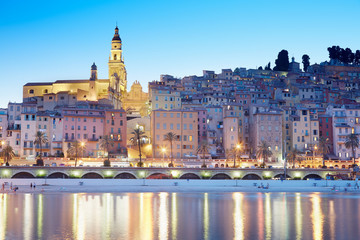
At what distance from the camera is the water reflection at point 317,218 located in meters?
38.3

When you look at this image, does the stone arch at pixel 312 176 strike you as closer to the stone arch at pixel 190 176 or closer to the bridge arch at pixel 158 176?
the stone arch at pixel 190 176

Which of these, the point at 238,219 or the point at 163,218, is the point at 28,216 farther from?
the point at 238,219

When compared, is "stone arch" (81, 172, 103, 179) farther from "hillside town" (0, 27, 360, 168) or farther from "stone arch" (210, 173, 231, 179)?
"stone arch" (210, 173, 231, 179)

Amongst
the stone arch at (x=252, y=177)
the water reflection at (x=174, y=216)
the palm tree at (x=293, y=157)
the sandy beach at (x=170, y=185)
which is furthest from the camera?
the palm tree at (x=293, y=157)

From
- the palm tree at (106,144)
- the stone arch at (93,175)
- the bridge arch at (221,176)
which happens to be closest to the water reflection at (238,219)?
the bridge arch at (221,176)

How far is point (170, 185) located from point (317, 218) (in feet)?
108

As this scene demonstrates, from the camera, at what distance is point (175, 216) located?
4712 centimetres

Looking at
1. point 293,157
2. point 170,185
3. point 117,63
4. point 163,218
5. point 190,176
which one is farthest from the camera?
point 117,63

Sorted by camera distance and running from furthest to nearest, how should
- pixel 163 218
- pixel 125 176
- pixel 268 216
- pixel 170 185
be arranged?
pixel 125 176, pixel 170 185, pixel 268 216, pixel 163 218

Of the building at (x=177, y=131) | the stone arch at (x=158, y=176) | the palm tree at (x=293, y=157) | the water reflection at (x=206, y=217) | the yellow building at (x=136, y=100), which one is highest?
the yellow building at (x=136, y=100)

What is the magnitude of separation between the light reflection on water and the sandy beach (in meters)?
4.64

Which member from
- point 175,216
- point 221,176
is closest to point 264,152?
point 221,176

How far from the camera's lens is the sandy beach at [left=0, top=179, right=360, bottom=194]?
7294cm

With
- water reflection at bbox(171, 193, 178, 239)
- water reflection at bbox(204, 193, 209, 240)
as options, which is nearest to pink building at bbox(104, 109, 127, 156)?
water reflection at bbox(171, 193, 178, 239)
